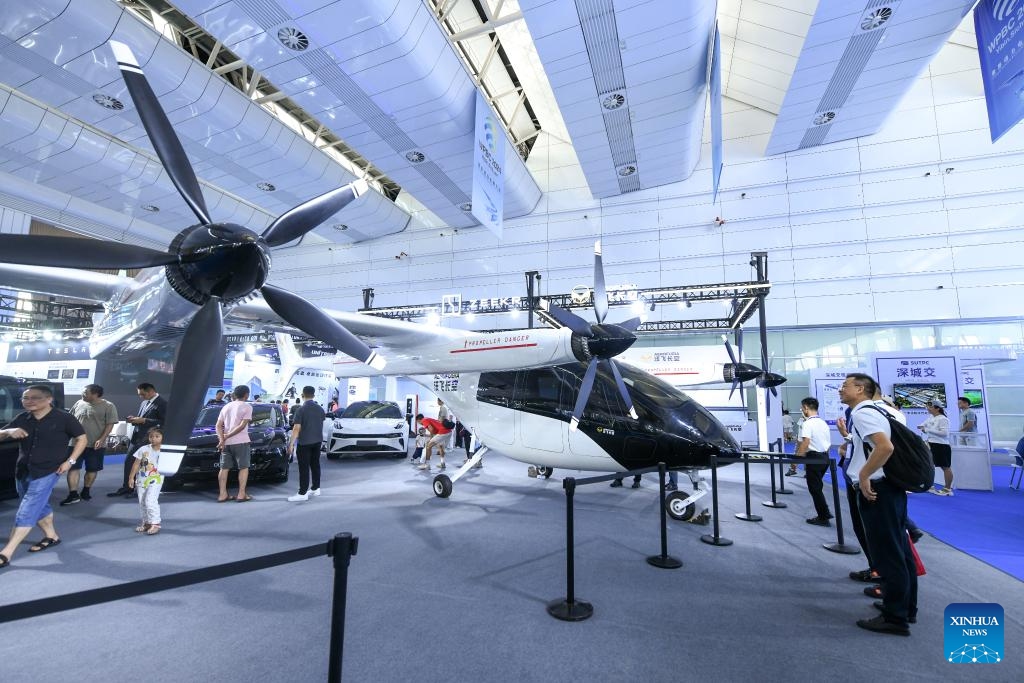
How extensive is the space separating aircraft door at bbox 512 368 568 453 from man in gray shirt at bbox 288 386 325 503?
3.13 metres

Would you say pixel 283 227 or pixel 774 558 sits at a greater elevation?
pixel 283 227

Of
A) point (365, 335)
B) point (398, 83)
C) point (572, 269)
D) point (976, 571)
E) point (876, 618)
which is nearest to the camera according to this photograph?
point (876, 618)

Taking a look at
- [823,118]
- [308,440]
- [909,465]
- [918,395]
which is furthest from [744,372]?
[823,118]

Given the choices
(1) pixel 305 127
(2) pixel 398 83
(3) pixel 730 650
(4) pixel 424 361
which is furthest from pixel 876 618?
(1) pixel 305 127

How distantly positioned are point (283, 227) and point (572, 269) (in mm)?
14638

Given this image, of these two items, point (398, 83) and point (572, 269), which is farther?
point (572, 269)

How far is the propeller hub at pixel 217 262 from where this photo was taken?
3.00 meters

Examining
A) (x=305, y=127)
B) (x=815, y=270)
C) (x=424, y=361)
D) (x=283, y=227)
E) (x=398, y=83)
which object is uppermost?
(x=305, y=127)

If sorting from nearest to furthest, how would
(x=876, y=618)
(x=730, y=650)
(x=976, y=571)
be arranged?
(x=730, y=650) < (x=876, y=618) < (x=976, y=571)

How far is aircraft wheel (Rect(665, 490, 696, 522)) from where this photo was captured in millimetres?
5691

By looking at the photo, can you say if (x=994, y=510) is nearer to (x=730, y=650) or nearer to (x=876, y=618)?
(x=876, y=618)

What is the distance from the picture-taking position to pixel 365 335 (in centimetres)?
580

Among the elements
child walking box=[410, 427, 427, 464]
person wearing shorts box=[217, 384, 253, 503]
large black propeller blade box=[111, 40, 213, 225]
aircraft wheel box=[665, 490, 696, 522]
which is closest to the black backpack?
aircraft wheel box=[665, 490, 696, 522]

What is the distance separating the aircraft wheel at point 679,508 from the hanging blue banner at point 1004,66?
6528 mm
